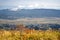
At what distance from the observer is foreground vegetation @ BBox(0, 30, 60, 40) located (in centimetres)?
672

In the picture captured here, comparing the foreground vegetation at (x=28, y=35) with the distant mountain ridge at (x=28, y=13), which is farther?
the distant mountain ridge at (x=28, y=13)

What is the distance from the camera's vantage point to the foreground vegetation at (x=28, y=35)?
6.72 m

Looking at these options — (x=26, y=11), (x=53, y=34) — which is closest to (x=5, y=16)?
(x=26, y=11)

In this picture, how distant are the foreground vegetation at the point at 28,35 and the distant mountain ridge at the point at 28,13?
1.91 ft

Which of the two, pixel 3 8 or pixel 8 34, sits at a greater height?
pixel 3 8

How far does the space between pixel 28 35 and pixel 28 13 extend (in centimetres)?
80

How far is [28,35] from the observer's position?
268 inches

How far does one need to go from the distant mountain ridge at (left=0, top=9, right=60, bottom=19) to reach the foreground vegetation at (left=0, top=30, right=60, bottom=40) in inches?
22.9

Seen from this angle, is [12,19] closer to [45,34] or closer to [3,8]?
[3,8]

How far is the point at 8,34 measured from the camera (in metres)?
6.76

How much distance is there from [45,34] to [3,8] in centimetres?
173

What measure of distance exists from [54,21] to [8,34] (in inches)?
65.0

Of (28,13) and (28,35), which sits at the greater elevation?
(28,13)

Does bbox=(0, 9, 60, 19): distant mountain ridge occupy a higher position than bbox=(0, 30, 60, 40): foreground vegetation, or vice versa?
bbox=(0, 9, 60, 19): distant mountain ridge
